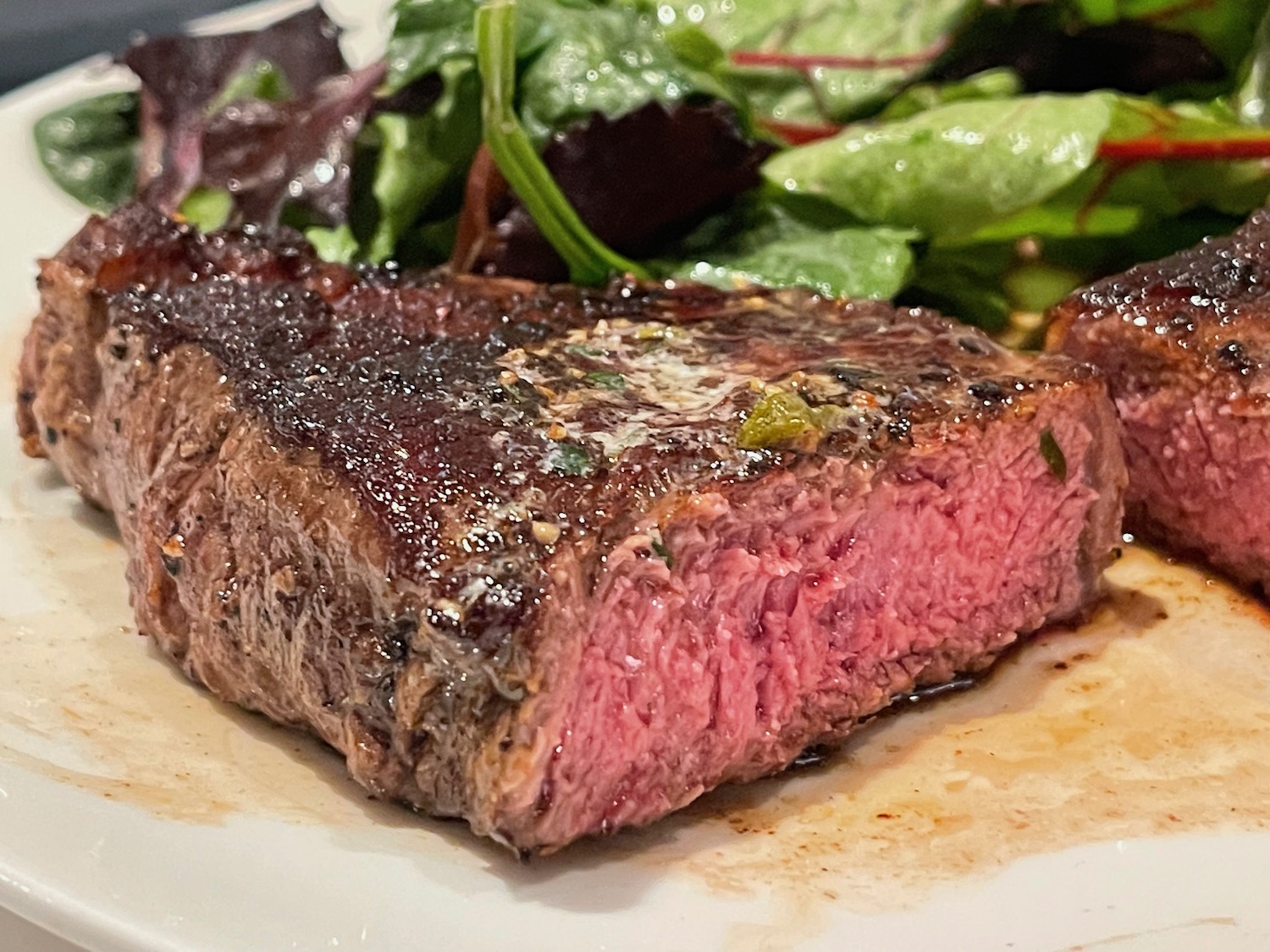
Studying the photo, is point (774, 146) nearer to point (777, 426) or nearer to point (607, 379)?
point (607, 379)

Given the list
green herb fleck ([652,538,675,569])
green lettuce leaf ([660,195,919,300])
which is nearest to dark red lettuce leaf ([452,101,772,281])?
green lettuce leaf ([660,195,919,300])

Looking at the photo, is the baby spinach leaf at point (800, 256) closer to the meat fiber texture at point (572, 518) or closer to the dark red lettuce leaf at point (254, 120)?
the meat fiber texture at point (572, 518)

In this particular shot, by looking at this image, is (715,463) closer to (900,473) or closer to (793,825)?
(900,473)

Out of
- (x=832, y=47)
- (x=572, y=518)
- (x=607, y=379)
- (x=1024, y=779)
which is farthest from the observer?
(x=832, y=47)

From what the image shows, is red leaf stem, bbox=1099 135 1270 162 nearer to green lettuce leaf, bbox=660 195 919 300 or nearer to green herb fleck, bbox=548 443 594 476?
green lettuce leaf, bbox=660 195 919 300

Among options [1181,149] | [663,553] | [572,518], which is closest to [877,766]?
[663,553]

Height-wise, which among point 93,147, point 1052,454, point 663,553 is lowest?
point 1052,454

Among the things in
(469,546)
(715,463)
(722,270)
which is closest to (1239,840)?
(715,463)

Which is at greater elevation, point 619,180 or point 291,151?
point 291,151
